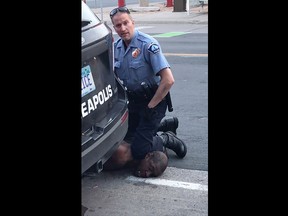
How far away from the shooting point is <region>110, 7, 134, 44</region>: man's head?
403 cm

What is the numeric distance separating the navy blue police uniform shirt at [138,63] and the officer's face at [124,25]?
0.04m

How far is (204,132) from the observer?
5.39 meters

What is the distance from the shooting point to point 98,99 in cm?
333

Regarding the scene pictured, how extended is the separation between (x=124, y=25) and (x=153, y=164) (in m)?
1.11

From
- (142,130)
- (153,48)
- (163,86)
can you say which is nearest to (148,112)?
(142,130)

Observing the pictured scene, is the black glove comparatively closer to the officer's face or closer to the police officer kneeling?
the police officer kneeling

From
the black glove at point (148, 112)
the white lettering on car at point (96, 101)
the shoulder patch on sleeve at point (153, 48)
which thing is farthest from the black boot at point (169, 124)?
the white lettering on car at point (96, 101)

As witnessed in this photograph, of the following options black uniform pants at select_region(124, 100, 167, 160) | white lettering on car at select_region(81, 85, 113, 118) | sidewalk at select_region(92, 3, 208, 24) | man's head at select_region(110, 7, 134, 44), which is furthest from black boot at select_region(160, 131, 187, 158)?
sidewalk at select_region(92, 3, 208, 24)

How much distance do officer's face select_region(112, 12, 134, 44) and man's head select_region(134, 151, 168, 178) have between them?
91cm

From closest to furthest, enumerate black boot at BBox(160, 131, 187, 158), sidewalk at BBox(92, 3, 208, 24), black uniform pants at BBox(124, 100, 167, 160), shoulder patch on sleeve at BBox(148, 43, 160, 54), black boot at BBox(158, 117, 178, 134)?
shoulder patch on sleeve at BBox(148, 43, 160, 54) < black uniform pants at BBox(124, 100, 167, 160) < black boot at BBox(160, 131, 187, 158) < black boot at BBox(158, 117, 178, 134) < sidewalk at BBox(92, 3, 208, 24)

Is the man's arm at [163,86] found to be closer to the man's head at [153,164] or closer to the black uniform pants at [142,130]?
the black uniform pants at [142,130]

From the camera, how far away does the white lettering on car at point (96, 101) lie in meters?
3.08
